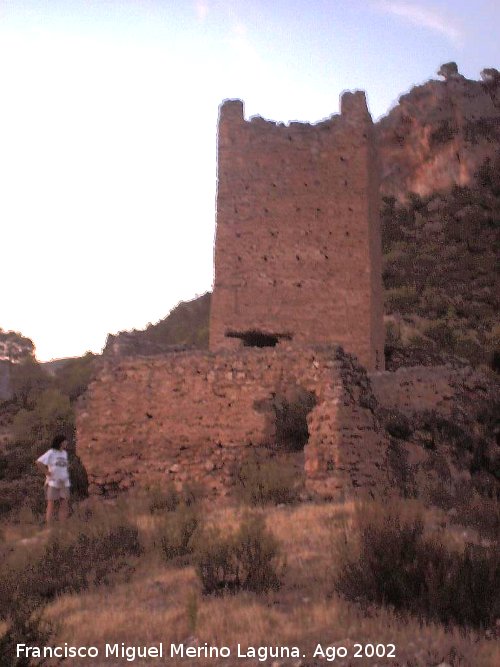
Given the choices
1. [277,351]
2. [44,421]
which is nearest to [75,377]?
[44,421]

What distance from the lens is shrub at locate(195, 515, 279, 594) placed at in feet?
17.4

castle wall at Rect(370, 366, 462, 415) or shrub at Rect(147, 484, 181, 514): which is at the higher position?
castle wall at Rect(370, 366, 462, 415)

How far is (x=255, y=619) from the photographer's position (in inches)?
180

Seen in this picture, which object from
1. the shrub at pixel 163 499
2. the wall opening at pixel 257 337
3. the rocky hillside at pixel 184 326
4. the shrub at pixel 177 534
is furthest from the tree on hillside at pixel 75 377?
the shrub at pixel 177 534

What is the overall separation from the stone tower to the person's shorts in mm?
4072

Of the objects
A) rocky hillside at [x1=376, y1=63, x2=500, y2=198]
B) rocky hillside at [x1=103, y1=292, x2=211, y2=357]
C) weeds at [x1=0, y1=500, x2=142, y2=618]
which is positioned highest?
rocky hillside at [x1=376, y1=63, x2=500, y2=198]

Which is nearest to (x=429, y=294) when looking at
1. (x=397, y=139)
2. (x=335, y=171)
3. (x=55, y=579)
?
(x=397, y=139)

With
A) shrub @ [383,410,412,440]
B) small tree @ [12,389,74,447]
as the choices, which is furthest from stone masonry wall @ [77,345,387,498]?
small tree @ [12,389,74,447]

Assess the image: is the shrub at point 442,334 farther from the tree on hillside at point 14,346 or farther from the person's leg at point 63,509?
the tree on hillside at point 14,346

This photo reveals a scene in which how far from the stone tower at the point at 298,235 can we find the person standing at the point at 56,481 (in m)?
3.85

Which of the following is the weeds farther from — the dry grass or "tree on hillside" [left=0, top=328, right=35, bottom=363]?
"tree on hillside" [left=0, top=328, right=35, bottom=363]

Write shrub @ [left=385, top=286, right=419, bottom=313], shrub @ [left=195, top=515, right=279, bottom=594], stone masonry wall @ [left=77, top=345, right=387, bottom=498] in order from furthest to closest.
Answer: shrub @ [left=385, top=286, right=419, bottom=313], stone masonry wall @ [left=77, top=345, right=387, bottom=498], shrub @ [left=195, top=515, right=279, bottom=594]

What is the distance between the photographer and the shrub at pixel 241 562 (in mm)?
5316

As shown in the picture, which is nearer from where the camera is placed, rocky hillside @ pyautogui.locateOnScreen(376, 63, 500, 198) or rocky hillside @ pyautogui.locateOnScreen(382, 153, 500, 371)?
rocky hillside @ pyautogui.locateOnScreen(382, 153, 500, 371)
